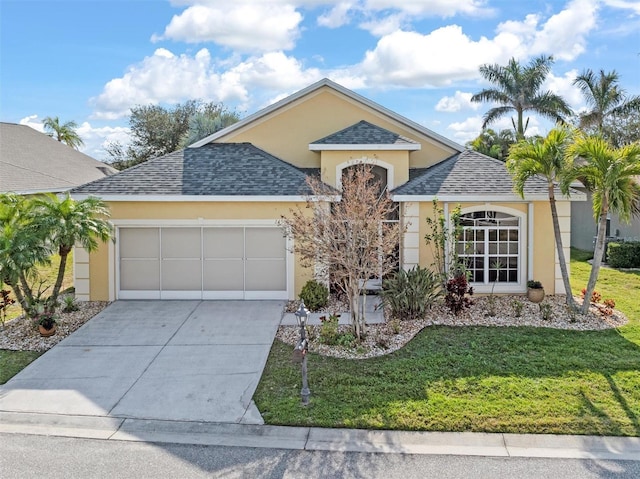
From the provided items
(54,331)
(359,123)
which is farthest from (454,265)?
(54,331)

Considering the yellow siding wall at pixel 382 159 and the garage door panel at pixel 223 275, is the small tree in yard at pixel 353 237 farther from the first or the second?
the yellow siding wall at pixel 382 159

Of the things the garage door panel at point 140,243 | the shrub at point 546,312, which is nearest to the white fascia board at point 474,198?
the shrub at point 546,312

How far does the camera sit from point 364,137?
643 inches

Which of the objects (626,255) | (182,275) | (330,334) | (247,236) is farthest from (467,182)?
(626,255)

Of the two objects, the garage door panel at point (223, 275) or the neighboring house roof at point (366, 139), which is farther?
the neighboring house roof at point (366, 139)

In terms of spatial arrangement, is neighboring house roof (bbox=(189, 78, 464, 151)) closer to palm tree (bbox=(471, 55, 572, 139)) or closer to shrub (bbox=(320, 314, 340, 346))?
shrub (bbox=(320, 314, 340, 346))

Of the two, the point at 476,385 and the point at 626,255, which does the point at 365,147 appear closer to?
the point at 476,385

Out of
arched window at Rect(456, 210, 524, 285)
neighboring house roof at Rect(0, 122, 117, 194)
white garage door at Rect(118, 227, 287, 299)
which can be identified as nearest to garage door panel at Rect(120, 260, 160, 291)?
white garage door at Rect(118, 227, 287, 299)

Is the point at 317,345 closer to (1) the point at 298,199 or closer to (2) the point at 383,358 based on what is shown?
(2) the point at 383,358

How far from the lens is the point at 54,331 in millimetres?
11875

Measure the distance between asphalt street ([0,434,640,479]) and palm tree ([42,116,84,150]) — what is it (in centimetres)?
4760

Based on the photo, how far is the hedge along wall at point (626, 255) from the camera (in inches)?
792

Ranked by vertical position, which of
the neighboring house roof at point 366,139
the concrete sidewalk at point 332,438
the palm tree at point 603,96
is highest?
the palm tree at point 603,96

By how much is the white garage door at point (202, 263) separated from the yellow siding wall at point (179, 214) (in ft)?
1.23
